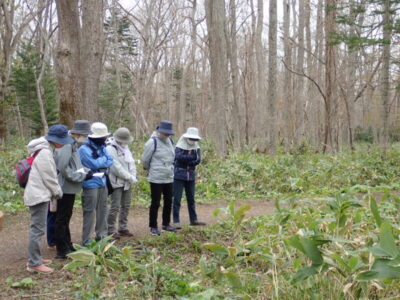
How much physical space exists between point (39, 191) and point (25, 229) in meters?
3.07

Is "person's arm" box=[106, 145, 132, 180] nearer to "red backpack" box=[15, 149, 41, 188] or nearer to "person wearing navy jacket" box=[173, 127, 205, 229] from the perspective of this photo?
"person wearing navy jacket" box=[173, 127, 205, 229]

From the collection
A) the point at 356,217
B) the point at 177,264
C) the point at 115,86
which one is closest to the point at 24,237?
the point at 177,264

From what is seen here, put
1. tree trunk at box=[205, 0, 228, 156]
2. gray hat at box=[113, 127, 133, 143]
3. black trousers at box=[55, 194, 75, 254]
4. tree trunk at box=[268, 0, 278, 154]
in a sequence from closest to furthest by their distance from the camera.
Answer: black trousers at box=[55, 194, 75, 254] < gray hat at box=[113, 127, 133, 143] < tree trunk at box=[205, 0, 228, 156] < tree trunk at box=[268, 0, 278, 154]

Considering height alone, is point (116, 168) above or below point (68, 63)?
below

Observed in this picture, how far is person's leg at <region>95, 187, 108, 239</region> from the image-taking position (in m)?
5.24

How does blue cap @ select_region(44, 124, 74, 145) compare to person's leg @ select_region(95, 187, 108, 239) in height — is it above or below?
above

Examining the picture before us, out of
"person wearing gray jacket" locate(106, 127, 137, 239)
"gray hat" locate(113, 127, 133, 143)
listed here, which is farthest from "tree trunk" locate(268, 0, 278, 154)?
"gray hat" locate(113, 127, 133, 143)

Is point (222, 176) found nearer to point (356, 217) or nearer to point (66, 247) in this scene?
point (66, 247)

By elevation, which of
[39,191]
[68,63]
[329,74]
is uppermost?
[329,74]

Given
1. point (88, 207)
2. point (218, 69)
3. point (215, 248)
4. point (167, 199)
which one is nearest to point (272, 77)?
point (218, 69)

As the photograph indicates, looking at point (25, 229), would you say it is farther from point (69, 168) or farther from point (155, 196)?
point (69, 168)

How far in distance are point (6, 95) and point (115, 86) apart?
30.6ft

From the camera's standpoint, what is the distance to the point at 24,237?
20.9 ft

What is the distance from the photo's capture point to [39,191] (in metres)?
4.35
